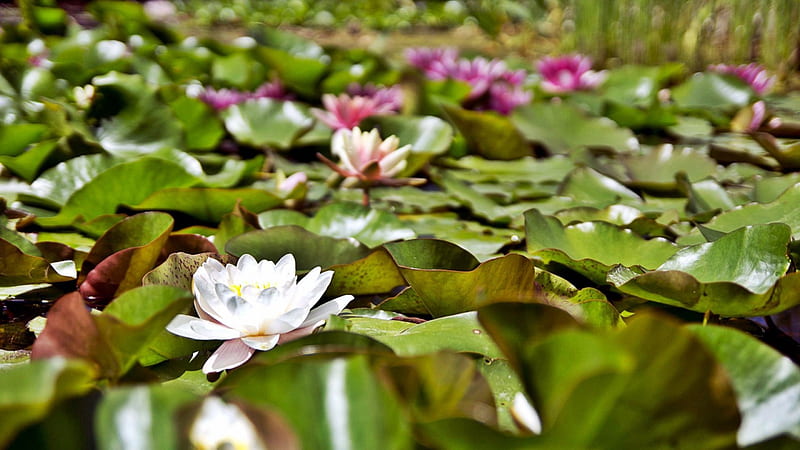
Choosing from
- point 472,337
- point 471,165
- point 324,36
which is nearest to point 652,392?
point 472,337

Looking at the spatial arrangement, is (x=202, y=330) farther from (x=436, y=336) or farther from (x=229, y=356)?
(x=436, y=336)

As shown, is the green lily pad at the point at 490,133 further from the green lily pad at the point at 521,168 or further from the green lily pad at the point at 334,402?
the green lily pad at the point at 334,402

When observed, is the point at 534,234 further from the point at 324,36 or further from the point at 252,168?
the point at 324,36

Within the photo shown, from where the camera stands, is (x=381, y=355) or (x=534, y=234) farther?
(x=534, y=234)

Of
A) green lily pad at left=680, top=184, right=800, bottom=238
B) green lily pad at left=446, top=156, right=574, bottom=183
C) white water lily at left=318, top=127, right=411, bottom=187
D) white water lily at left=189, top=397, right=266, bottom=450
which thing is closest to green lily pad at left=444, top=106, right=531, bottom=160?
green lily pad at left=446, top=156, right=574, bottom=183

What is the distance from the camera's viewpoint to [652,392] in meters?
0.38

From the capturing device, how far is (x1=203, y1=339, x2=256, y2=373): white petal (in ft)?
2.02

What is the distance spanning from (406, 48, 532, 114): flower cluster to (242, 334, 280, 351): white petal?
4.56 ft

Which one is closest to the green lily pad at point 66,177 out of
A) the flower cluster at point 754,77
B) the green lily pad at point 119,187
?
the green lily pad at point 119,187

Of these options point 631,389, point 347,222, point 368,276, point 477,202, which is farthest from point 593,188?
point 631,389

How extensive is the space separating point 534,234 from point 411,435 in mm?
542

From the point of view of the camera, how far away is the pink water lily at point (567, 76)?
2371 mm

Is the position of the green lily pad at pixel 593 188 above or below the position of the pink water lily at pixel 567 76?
above

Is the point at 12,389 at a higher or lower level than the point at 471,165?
higher
